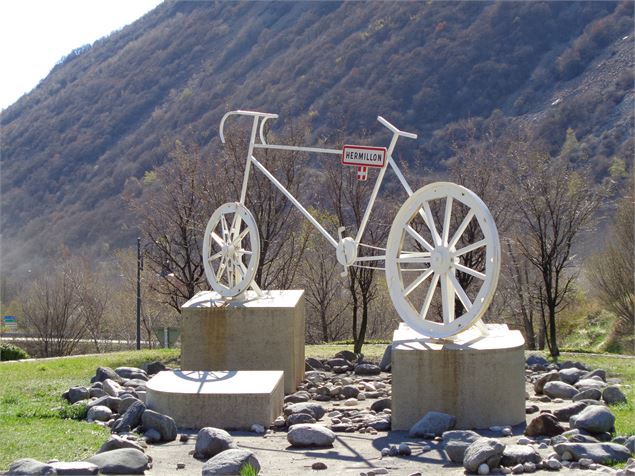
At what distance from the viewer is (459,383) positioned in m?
9.79

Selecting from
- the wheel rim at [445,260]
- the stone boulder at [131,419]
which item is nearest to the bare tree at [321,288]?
the wheel rim at [445,260]

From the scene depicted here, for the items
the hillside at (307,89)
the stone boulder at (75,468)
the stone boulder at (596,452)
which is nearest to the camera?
the stone boulder at (75,468)

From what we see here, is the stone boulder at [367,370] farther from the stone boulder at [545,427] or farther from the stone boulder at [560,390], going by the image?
the stone boulder at [545,427]

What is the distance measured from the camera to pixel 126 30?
Answer: 9594cm

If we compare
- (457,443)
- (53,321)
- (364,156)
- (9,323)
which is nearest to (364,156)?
(364,156)

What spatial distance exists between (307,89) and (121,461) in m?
48.1

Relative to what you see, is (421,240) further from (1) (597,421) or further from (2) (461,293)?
(1) (597,421)

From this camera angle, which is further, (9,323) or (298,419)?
(9,323)

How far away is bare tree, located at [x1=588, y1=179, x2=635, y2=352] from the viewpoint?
1072 inches

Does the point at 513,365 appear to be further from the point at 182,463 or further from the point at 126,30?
the point at 126,30

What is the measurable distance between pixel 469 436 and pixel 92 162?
60.4 metres

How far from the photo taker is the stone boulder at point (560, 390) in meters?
11.9

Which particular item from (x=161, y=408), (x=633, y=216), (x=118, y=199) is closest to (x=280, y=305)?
(x=161, y=408)

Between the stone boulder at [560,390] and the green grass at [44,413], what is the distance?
18.6ft
